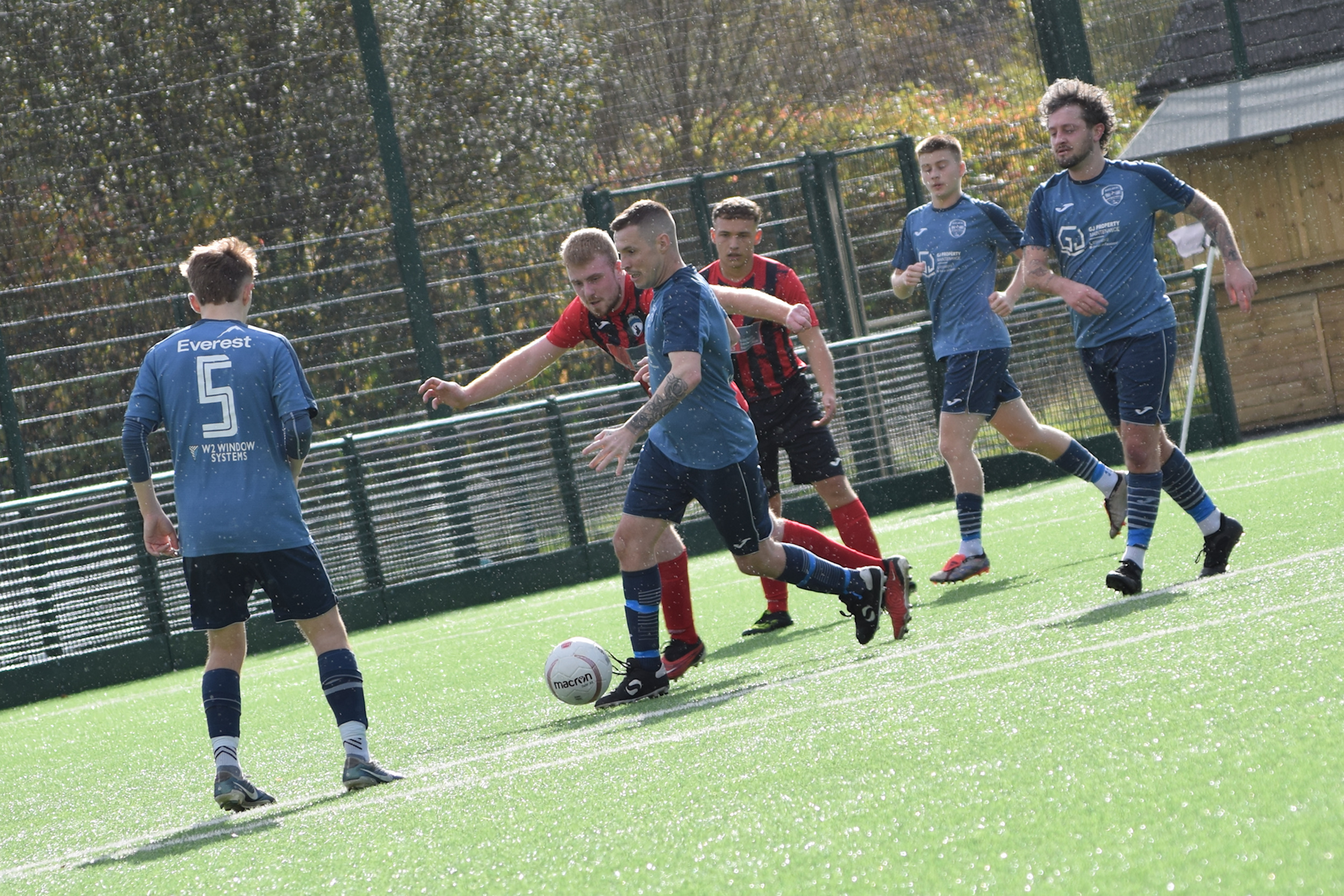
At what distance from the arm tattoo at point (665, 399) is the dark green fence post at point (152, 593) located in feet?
21.0

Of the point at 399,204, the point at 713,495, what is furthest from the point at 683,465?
the point at 399,204

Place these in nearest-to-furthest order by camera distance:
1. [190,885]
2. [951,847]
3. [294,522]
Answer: [951,847], [190,885], [294,522]

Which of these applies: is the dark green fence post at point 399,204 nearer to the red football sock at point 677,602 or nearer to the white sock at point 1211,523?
the red football sock at point 677,602

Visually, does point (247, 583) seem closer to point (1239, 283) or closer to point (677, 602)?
point (677, 602)

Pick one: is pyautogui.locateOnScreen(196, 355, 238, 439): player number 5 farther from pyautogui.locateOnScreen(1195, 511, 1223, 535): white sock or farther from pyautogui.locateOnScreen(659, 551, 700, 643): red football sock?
pyautogui.locateOnScreen(1195, 511, 1223, 535): white sock

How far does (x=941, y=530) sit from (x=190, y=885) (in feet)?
23.6

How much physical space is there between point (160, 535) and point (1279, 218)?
12.0m

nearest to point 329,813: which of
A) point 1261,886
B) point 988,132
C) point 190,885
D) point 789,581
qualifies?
point 190,885

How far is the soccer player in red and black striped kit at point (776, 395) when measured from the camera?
22.2 feet

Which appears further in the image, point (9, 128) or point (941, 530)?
point (9, 128)

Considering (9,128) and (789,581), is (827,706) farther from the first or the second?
(9,128)

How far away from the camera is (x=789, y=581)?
5461 millimetres

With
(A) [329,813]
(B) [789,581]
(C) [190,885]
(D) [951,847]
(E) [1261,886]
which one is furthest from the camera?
(B) [789,581]

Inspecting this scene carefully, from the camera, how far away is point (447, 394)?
5.69 m
